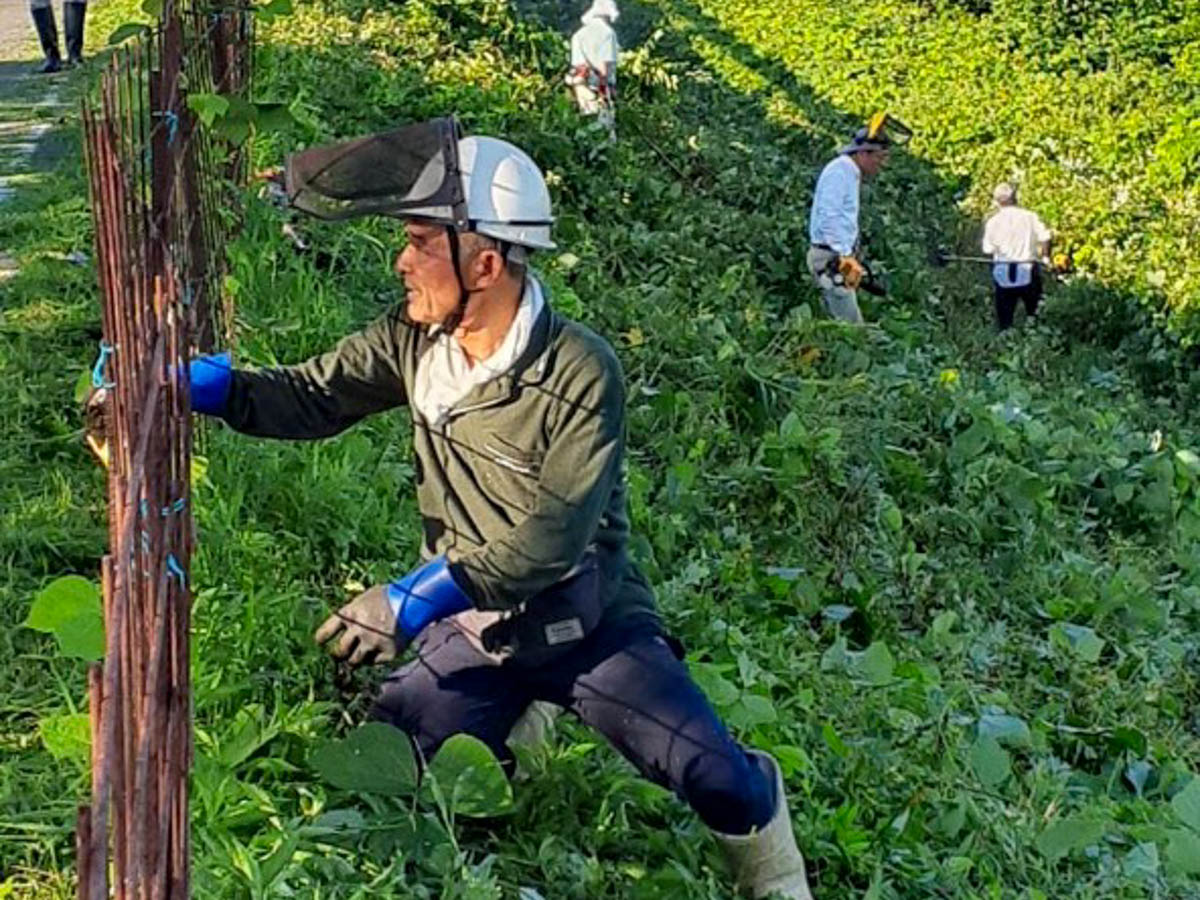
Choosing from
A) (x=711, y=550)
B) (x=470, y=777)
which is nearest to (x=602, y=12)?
(x=711, y=550)

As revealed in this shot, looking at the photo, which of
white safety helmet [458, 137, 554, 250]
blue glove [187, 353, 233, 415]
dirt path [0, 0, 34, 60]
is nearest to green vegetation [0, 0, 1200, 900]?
blue glove [187, 353, 233, 415]

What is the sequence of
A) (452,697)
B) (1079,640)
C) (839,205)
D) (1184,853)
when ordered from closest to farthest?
(452,697) → (1184,853) → (1079,640) → (839,205)

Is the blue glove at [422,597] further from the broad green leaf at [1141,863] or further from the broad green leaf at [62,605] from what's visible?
the broad green leaf at [1141,863]

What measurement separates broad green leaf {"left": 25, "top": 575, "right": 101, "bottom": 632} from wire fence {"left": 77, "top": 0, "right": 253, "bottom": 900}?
0.19 metres

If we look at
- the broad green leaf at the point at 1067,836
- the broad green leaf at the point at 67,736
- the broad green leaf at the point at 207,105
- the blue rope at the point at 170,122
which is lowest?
the broad green leaf at the point at 1067,836

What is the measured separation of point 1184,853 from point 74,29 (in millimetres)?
10597

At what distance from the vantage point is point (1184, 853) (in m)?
4.33

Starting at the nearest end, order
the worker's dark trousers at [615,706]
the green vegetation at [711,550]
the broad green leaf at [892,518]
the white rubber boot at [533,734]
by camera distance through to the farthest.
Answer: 1. the worker's dark trousers at [615,706]
2. the green vegetation at [711,550]
3. the white rubber boot at [533,734]
4. the broad green leaf at [892,518]

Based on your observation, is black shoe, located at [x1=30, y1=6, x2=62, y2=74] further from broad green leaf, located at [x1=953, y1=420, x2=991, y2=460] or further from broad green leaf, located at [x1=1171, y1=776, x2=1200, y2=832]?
broad green leaf, located at [x1=1171, y1=776, x2=1200, y2=832]

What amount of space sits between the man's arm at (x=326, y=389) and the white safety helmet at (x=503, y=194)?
0.41 m

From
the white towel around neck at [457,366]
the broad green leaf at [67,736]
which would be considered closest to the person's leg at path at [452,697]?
the white towel around neck at [457,366]

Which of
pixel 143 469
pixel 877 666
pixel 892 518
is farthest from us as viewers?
pixel 892 518

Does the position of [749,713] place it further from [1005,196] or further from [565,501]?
[1005,196]

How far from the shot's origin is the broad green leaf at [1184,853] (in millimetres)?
4309
